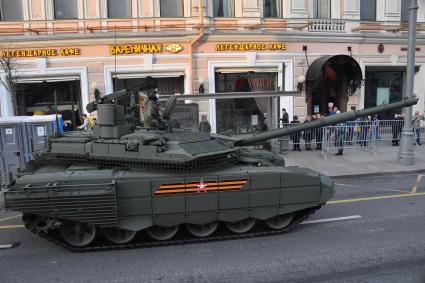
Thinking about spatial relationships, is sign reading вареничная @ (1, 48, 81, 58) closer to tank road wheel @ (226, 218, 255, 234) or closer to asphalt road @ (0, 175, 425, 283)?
asphalt road @ (0, 175, 425, 283)

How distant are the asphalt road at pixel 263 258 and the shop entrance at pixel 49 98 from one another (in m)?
9.60

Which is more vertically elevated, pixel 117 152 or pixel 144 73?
pixel 144 73

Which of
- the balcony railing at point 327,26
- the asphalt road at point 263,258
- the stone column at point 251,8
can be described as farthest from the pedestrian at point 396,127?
the asphalt road at point 263,258

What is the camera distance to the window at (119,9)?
1603cm

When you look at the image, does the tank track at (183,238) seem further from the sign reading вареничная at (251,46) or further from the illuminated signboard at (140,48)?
the sign reading вареничная at (251,46)

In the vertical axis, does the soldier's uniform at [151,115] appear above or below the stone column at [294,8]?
below

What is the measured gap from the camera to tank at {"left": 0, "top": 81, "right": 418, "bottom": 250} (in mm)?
6031

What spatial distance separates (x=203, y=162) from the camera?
6488 mm

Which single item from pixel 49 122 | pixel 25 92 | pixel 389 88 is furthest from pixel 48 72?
pixel 389 88

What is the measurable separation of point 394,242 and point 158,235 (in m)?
3.88

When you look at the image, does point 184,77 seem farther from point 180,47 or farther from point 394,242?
point 394,242

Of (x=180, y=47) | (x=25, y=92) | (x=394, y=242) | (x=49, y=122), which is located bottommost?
(x=394, y=242)

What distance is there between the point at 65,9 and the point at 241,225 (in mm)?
12832

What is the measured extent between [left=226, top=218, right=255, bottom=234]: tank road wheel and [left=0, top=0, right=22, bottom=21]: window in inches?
524
